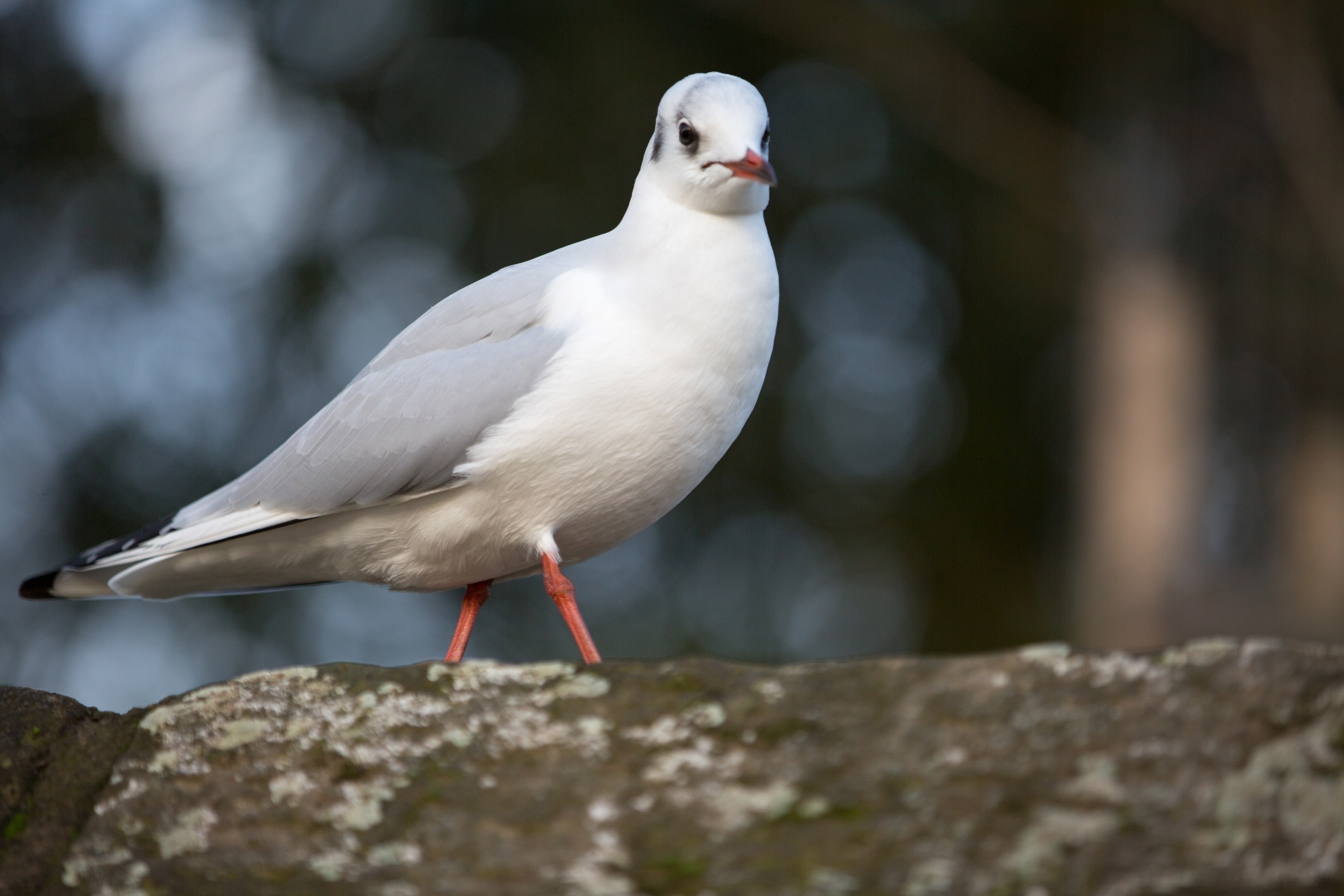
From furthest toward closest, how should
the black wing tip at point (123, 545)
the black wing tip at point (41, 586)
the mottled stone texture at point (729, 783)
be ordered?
the black wing tip at point (41, 586)
the black wing tip at point (123, 545)
the mottled stone texture at point (729, 783)

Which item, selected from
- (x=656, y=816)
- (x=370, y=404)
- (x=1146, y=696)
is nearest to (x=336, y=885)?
(x=656, y=816)

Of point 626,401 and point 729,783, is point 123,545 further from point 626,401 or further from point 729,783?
point 729,783

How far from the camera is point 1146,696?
214 centimetres

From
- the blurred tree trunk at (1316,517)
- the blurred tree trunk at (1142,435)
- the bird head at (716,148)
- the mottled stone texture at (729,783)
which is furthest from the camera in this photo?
the blurred tree trunk at (1142,435)

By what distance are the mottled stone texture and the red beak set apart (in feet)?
4.92

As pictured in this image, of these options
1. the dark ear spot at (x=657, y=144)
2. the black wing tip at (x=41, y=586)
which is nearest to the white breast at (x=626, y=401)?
the dark ear spot at (x=657, y=144)

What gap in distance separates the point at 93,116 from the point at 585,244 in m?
6.66

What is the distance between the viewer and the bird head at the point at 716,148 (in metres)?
3.62

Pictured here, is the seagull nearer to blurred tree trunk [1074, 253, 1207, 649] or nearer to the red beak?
the red beak

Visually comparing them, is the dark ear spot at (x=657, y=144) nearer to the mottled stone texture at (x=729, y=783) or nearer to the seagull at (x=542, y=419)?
the seagull at (x=542, y=419)

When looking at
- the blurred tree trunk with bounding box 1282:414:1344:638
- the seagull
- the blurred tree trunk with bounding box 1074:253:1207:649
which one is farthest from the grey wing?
the blurred tree trunk with bounding box 1282:414:1344:638

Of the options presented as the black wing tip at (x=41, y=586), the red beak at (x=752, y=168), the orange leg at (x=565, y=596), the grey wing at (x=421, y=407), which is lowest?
the orange leg at (x=565, y=596)

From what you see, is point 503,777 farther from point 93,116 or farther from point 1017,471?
point 1017,471

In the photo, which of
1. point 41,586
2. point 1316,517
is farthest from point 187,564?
Answer: point 1316,517
